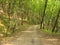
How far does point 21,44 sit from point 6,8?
70.0 ft

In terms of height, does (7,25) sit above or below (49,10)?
above

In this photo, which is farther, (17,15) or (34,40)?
(17,15)

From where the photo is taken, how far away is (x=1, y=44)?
1747 centimetres

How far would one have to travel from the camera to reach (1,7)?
119 ft

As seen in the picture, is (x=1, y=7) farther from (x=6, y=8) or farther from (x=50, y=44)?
(x=50, y=44)

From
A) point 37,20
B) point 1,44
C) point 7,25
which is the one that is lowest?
point 37,20

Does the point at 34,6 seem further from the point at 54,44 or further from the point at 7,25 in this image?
the point at 54,44

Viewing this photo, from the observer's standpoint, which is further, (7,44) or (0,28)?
(0,28)

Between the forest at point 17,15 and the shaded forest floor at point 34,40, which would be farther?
the forest at point 17,15

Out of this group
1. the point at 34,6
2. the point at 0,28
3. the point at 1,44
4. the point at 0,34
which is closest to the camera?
the point at 1,44

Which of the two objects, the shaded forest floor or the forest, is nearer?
the shaded forest floor

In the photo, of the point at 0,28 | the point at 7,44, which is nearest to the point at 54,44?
the point at 7,44

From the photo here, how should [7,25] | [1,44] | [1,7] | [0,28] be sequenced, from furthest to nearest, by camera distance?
[1,7]
[7,25]
[0,28]
[1,44]

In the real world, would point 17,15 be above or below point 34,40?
below
